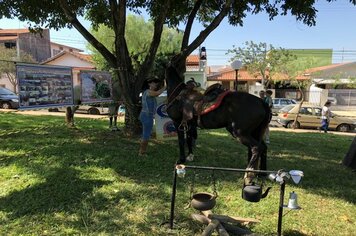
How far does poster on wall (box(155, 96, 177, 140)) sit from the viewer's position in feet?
26.4

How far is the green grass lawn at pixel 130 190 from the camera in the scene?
4223 mm

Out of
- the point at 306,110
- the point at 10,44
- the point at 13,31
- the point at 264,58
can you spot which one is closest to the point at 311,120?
the point at 306,110

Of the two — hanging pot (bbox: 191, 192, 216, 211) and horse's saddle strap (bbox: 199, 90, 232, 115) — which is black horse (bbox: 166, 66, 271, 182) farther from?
hanging pot (bbox: 191, 192, 216, 211)

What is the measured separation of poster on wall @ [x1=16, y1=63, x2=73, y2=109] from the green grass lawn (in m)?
1.08

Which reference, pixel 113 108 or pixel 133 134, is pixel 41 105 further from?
pixel 113 108

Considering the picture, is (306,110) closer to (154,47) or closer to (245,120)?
(154,47)

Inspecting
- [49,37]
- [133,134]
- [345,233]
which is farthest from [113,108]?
[49,37]

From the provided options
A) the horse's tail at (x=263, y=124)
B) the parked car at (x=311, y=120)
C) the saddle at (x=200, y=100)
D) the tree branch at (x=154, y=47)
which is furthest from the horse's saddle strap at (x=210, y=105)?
the parked car at (x=311, y=120)

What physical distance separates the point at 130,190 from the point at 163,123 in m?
3.07

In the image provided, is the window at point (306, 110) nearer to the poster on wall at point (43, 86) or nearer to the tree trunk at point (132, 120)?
the tree trunk at point (132, 120)

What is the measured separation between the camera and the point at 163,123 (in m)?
8.12

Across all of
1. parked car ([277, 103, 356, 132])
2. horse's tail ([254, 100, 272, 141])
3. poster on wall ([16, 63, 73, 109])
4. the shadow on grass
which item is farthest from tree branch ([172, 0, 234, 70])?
parked car ([277, 103, 356, 132])

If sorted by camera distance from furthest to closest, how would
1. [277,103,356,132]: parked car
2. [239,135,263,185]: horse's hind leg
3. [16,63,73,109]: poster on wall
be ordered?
[277,103,356,132]: parked car
[16,63,73,109]: poster on wall
[239,135,263,185]: horse's hind leg

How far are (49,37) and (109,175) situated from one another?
52865mm
